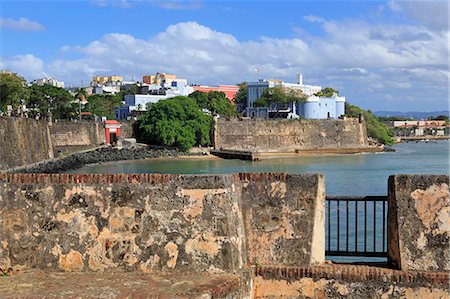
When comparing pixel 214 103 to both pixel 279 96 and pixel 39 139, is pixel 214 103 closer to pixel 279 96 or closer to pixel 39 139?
pixel 279 96

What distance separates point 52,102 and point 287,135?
22.3 metres

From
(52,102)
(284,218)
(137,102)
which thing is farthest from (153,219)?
(137,102)

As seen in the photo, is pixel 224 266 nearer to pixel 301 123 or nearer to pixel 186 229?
pixel 186 229

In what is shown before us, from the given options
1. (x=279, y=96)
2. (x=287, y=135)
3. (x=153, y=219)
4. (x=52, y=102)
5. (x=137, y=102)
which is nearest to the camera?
(x=153, y=219)

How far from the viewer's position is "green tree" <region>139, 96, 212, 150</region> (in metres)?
50.6

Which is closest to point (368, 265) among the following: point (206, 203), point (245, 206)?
point (245, 206)

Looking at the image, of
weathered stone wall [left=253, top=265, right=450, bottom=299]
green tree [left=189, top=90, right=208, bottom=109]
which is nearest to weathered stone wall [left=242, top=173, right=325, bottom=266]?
weathered stone wall [left=253, top=265, right=450, bottom=299]

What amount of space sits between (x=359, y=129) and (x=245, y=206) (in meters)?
57.0

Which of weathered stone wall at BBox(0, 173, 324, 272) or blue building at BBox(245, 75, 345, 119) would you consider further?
blue building at BBox(245, 75, 345, 119)

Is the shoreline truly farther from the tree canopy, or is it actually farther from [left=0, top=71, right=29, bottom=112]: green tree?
the tree canopy

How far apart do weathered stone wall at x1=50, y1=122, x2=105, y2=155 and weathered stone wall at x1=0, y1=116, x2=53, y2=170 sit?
617cm

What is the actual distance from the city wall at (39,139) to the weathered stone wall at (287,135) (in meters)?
11.1

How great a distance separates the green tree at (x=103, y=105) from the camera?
65312 millimetres

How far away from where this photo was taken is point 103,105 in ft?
222
